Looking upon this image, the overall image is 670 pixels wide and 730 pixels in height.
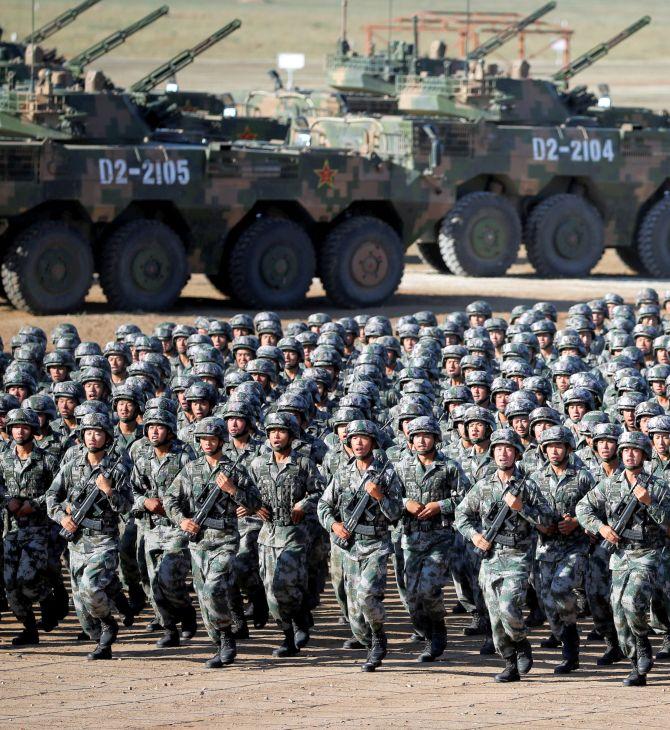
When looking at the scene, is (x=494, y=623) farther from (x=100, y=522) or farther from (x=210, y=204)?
(x=210, y=204)

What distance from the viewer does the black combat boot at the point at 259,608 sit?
1257 cm

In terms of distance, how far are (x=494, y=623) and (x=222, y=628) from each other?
168 centimetres

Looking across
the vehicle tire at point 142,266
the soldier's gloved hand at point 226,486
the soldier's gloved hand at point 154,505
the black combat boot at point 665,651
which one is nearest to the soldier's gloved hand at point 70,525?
the soldier's gloved hand at point 154,505

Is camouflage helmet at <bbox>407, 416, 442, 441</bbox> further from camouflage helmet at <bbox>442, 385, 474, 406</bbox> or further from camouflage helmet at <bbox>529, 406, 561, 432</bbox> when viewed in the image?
camouflage helmet at <bbox>442, 385, 474, 406</bbox>

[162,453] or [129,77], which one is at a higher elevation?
[129,77]

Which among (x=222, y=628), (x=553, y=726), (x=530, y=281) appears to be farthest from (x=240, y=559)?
(x=530, y=281)

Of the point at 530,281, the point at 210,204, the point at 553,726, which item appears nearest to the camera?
the point at 553,726

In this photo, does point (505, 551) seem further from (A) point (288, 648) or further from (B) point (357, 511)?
(A) point (288, 648)

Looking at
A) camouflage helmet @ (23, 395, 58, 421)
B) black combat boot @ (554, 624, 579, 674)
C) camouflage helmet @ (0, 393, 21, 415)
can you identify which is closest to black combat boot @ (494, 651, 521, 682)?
black combat boot @ (554, 624, 579, 674)

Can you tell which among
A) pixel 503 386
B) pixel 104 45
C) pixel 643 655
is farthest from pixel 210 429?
pixel 104 45

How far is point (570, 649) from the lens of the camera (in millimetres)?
11570

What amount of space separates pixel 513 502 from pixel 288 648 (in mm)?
1777

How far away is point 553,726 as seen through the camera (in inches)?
398

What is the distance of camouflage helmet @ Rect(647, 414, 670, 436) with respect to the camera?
12.4 metres
